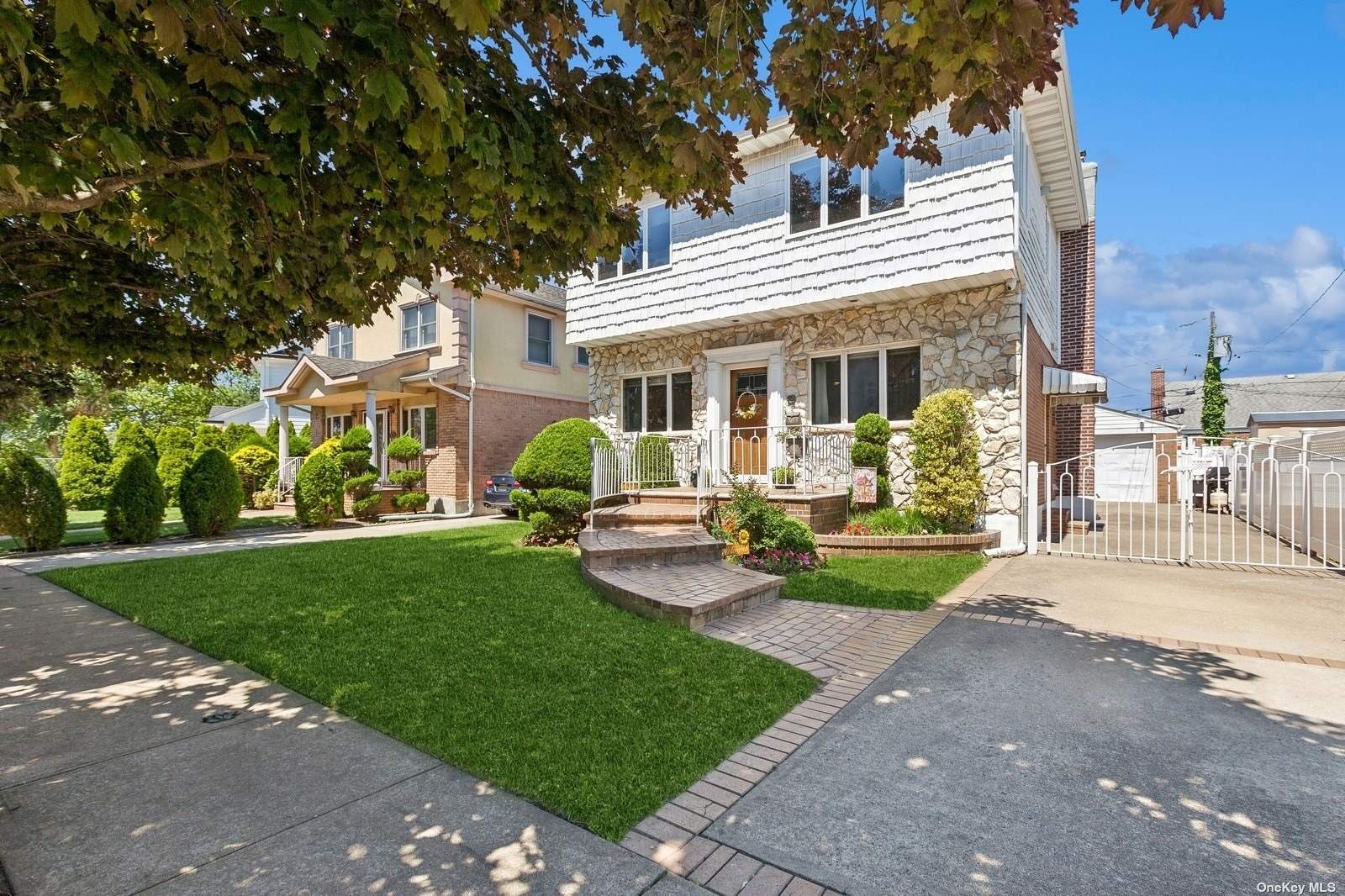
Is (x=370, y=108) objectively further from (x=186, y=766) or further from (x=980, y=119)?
(x=186, y=766)

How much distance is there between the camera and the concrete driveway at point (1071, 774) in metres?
2.42

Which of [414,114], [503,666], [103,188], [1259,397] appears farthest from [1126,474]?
[103,188]

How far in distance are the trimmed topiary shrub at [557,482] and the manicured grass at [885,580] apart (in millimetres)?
3926

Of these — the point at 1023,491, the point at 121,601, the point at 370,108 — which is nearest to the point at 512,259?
the point at 370,108

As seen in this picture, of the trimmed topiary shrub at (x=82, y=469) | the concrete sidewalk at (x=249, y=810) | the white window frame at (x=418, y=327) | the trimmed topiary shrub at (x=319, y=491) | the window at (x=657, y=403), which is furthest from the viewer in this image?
the trimmed topiary shrub at (x=82, y=469)

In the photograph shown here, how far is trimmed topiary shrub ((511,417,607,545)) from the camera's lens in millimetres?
9750

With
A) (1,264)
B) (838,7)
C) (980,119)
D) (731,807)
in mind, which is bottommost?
(731,807)

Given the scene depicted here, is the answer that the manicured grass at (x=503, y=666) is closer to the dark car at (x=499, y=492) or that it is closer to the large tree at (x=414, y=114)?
the large tree at (x=414, y=114)

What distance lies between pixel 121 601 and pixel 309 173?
5.75 meters

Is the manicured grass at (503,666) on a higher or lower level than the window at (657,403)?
lower

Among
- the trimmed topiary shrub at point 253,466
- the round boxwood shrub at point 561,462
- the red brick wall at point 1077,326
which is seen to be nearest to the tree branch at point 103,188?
the round boxwood shrub at point 561,462

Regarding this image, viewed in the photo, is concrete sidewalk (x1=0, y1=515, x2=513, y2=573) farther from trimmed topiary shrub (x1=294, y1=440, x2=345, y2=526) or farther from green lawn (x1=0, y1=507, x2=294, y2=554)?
green lawn (x1=0, y1=507, x2=294, y2=554)

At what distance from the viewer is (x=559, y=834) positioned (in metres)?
2.58

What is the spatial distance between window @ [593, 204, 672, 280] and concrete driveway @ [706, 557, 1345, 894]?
9.67m
